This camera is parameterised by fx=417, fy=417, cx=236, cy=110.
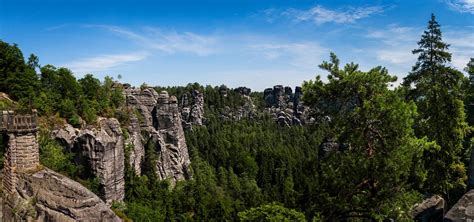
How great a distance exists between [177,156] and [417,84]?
172ft

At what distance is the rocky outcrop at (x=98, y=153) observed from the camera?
3909 cm

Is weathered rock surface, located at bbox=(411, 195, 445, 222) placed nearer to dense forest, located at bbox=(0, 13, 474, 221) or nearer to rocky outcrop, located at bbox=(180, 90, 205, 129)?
dense forest, located at bbox=(0, 13, 474, 221)

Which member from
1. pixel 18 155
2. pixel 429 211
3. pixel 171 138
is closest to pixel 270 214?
pixel 429 211

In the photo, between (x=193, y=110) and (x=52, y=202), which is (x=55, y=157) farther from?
(x=193, y=110)

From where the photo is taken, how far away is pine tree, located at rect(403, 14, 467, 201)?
2033 cm

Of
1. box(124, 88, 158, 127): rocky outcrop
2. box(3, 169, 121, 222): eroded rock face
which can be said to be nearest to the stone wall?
box(3, 169, 121, 222): eroded rock face

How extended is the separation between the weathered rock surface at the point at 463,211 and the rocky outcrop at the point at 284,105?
441 ft

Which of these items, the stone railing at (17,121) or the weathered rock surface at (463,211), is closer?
the weathered rock surface at (463,211)

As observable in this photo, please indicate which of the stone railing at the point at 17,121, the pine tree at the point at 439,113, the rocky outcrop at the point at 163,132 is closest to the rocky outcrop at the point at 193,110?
the rocky outcrop at the point at 163,132

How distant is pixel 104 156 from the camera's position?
39.9m

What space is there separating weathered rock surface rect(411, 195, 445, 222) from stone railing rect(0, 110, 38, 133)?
1946 centimetres

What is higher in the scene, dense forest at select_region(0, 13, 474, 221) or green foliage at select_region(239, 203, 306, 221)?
dense forest at select_region(0, 13, 474, 221)

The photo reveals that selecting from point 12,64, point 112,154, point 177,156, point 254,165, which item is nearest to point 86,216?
point 112,154

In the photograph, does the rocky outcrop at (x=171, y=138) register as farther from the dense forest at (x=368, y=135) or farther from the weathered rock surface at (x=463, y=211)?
the weathered rock surface at (x=463, y=211)
